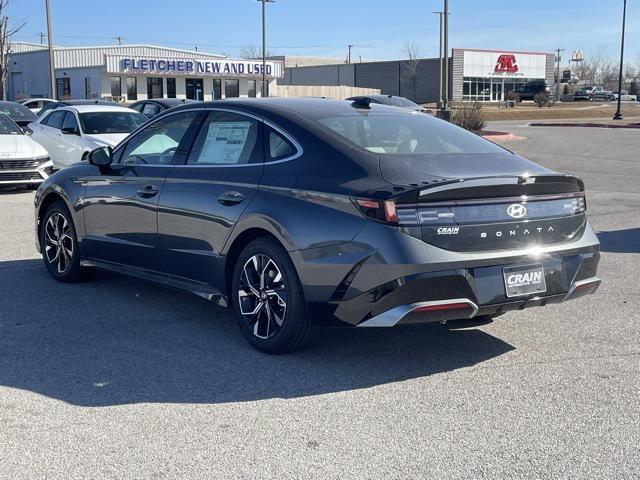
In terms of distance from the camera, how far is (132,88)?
6312 centimetres

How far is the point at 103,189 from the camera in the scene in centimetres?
712

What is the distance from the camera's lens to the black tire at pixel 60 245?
7.60m

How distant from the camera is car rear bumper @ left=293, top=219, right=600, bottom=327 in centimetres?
487

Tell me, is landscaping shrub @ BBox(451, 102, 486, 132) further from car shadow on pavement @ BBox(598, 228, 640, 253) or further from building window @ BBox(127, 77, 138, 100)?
building window @ BBox(127, 77, 138, 100)

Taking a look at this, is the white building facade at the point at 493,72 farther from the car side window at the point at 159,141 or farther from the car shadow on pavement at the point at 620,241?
the car side window at the point at 159,141

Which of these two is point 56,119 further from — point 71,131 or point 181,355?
point 181,355

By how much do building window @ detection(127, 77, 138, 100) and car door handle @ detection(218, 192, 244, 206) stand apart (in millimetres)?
59515

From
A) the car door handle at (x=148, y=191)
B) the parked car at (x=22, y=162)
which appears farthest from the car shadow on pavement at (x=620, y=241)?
the parked car at (x=22, y=162)

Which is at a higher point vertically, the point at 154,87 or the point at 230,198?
the point at 154,87

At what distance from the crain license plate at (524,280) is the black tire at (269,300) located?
4.13ft

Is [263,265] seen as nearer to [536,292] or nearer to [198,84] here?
[536,292]

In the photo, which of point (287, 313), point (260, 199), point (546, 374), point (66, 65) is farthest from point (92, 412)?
point (66, 65)

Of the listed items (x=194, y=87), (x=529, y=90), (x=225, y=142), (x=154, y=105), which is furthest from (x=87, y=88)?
(x=225, y=142)

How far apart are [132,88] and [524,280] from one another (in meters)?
61.1
